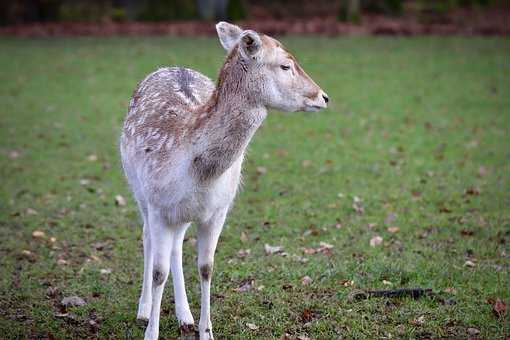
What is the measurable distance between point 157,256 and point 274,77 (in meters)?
1.54

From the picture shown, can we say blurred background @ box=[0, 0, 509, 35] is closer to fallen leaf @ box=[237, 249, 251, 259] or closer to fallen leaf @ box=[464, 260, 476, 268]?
fallen leaf @ box=[237, 249, 251, 259]

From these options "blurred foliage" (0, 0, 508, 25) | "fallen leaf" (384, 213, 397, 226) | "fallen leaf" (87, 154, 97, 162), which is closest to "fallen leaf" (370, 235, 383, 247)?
"fallen leaf" (384, 213, 397, 226)

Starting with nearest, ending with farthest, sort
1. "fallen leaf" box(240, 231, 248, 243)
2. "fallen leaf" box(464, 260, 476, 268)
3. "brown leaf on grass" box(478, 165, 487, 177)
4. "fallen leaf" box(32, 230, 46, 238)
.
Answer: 1. "fallen leaf" box(464, 260, 476, 268)
2. "fallen leaf" box(240, 231, 248, 243)
3. "fallen leaf" box(32, 230, 46, 238)
4. "brown leaf on grass" box(478, 165, 487, 177)

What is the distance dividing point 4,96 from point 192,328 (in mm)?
11576

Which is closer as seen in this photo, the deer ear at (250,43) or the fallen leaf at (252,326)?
the deer ear at (250,43)

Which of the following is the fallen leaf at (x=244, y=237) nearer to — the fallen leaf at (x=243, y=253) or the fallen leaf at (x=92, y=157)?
the fallen leaf at (x=243, y=253)

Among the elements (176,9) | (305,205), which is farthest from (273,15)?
(305,205)

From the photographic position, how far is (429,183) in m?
9.91

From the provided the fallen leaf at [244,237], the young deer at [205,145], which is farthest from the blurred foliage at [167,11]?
the young deer at [205,145]

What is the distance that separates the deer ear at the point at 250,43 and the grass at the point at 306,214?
2.14 meters

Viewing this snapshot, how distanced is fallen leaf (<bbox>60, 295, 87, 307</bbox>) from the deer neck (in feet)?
6.40

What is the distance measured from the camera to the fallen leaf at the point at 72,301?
625 cm

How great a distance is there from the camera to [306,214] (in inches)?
343

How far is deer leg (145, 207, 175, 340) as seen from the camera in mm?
5320
